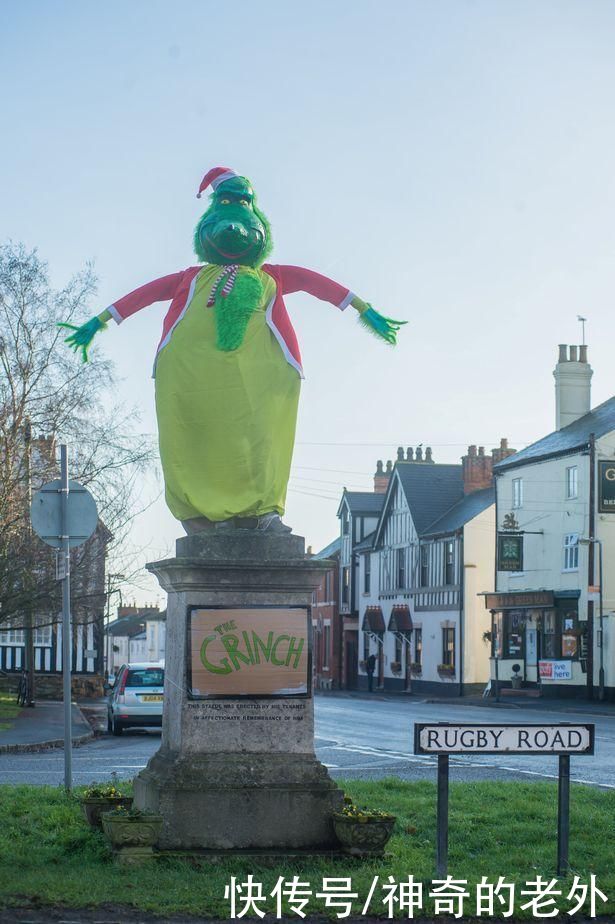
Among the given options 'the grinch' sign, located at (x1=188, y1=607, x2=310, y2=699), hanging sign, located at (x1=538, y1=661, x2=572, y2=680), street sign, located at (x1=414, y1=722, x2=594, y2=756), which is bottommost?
hanging sign, located at (x1=538, y1=661, x2=572, y2=680)

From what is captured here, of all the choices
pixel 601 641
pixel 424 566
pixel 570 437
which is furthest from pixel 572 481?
pixel 424 566

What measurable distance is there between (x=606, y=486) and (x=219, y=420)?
34.1 m

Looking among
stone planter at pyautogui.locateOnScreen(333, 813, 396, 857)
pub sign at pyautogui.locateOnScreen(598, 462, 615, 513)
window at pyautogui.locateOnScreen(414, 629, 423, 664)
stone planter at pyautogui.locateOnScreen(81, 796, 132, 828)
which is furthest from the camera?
window at pyautogui.locateOnScreen(414, 629, 423, 664)

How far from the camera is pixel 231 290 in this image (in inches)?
376

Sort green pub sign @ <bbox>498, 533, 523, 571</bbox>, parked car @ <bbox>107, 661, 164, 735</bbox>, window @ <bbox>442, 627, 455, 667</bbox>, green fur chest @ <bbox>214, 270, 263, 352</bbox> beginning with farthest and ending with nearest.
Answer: window @ <bbox>442, 627, 455, 667</bbox> < green pub sign @ <bbox>498, 533, 523, 571</bbox> < parked car @ <bbox>107, 661, 164, 735</bbox> < green fur chest @ <bbox>214, 270, 263, 352</bbox>

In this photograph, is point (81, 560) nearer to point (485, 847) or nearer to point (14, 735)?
point (14, 735)

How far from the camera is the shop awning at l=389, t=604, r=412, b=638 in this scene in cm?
5812

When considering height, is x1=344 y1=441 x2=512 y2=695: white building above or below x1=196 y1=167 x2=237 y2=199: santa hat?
below

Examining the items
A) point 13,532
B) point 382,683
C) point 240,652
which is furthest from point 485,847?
point 382,683

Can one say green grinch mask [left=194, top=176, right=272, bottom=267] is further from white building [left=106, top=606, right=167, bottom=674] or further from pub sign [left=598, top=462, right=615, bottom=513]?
white building [left=106, top=606, right=167, bottom=674]

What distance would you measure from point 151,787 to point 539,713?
Answer: 2772 centimetres

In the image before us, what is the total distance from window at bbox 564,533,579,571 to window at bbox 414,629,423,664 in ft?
43.4

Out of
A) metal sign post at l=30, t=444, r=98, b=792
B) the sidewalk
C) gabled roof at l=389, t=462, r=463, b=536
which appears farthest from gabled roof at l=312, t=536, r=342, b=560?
metal sign post at l=30, t=444, r=98, b=792

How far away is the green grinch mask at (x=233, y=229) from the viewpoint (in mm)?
9742
